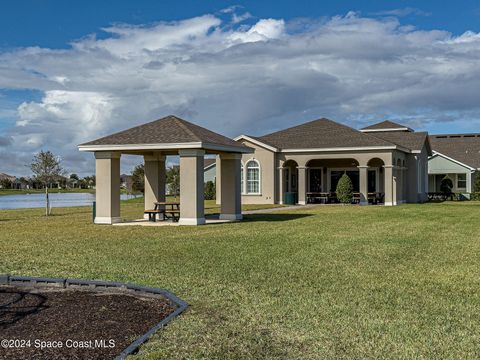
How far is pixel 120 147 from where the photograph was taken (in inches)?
851

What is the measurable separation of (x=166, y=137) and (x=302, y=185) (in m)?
17.2

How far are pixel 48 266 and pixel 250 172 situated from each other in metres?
27.7

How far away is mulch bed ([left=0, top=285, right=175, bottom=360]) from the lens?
19.2 ft

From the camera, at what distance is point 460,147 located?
5269 cm

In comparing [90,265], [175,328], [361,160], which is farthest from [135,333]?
[361,160]

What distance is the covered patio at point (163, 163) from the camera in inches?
828

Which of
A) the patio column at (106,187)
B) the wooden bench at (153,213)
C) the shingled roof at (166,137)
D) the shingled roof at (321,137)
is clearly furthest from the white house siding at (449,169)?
the patio column at (106,187)

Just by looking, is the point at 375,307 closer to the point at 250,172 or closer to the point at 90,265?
the point at 90,265

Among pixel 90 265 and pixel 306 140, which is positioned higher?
pixel 306 140

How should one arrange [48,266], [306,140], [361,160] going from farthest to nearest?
[306,140], [361,160], [48,266]

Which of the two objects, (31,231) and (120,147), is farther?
(120,147)

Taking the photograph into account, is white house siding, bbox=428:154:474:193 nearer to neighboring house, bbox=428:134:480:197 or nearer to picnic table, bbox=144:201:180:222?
neighboring house, bbox=428:134:480:197

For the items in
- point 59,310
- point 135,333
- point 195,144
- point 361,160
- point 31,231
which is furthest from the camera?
point 361,160

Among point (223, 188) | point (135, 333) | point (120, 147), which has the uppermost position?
point (120, 147)
